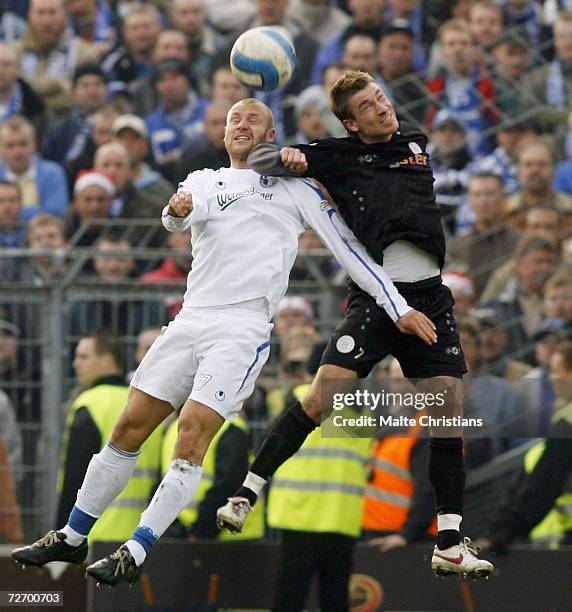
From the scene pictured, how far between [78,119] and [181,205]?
7.58m

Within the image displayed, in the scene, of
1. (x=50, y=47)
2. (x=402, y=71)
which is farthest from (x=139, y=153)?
(x=402, y=71)

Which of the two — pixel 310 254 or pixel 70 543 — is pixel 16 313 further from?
pixel 70 543

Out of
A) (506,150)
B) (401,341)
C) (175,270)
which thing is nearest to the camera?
(401,341)

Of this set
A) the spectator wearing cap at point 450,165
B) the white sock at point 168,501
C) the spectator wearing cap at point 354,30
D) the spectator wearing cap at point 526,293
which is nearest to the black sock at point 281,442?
the white sock at point 168,501

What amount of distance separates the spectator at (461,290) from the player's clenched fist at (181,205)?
13.7 feet

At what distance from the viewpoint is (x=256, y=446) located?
1057cm

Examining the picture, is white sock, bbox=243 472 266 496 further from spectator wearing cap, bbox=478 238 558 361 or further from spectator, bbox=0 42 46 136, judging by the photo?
spectator, bbox=0 42 46 136

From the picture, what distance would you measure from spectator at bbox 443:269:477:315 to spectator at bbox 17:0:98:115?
568 centimetres

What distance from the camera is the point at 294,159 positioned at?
768cm

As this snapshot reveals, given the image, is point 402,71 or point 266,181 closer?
point 266,181

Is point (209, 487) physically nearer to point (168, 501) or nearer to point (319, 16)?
point (168, 501)

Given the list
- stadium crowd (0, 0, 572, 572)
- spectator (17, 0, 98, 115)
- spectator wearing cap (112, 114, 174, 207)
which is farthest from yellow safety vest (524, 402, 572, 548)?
spectator (17, 0, 98, 115)

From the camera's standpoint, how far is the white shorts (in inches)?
296

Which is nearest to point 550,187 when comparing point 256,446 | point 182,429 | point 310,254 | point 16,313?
point 310,254
